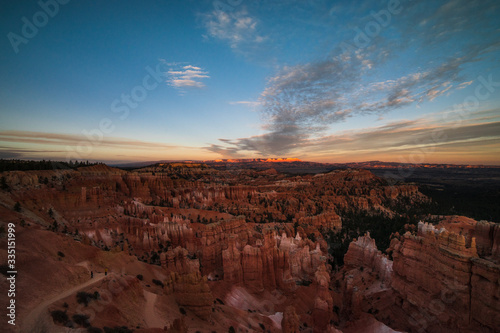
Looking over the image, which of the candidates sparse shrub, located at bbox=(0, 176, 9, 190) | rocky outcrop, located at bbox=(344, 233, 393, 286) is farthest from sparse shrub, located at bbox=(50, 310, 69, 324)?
sparse shrub, located at bbox=(0, 176, 9, 190)

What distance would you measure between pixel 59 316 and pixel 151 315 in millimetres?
6297

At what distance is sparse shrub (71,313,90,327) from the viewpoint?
11.5 m

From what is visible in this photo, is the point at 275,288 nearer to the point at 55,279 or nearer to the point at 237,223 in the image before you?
the point at 237,223

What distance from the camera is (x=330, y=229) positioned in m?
58.3

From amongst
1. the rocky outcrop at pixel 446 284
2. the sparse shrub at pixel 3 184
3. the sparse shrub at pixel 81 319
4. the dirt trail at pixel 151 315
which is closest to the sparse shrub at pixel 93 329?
the sparse shrub at pixel 81 319

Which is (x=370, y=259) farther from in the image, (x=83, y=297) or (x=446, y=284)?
(x=83, y=297)

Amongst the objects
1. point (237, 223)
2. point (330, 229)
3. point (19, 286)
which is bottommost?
point (330, 229)

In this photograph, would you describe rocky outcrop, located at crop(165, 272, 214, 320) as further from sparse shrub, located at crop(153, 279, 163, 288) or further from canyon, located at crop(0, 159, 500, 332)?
sparse shrub, located at crop(153, 279, 163, 288)

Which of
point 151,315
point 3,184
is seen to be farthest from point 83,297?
point 3,184

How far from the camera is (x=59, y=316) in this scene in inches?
442

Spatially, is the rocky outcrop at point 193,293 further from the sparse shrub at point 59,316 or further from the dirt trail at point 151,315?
the sparse shrub at point 59,316

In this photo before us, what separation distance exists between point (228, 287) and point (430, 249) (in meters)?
20.3

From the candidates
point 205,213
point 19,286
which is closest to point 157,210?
point 205,213

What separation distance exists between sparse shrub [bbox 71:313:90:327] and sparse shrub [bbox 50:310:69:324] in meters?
0.37
